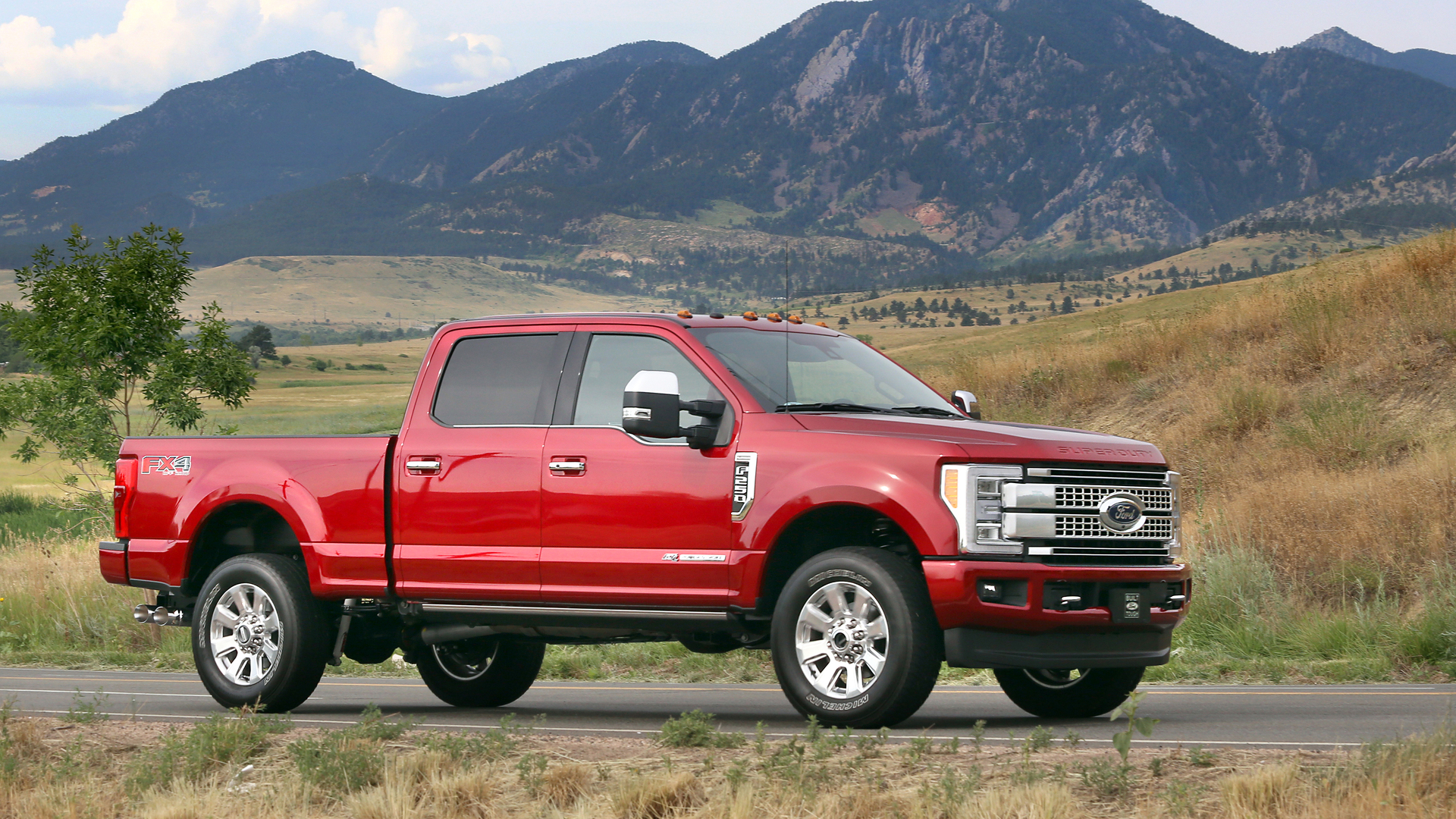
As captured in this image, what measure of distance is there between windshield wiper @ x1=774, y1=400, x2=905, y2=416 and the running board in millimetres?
1206

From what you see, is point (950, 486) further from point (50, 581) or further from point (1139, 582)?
point (50, 581)

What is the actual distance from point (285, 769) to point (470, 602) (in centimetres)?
198

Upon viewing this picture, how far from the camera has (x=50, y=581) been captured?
2011cm

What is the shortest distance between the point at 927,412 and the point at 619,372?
185 cm

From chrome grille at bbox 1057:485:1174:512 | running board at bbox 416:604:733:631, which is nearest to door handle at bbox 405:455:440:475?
running board at bbox 416:604:733:631

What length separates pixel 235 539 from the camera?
35.3 feet

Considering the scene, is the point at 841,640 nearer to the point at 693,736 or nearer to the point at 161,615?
the point at 693,736

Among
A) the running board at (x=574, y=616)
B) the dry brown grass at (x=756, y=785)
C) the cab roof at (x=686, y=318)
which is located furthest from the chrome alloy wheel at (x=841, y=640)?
the cab roof at (x=686, y=318)

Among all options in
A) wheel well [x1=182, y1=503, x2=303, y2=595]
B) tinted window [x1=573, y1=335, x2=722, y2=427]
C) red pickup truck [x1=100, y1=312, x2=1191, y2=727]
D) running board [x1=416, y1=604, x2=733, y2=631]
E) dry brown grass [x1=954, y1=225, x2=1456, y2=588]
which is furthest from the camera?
dry brown grass [x1=954, y1=225, x2=1456, y2=588]

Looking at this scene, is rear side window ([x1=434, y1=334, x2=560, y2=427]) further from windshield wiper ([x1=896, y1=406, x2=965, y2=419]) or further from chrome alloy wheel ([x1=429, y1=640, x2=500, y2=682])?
chrome alloy wheel ([x1=429, y1=640, x2=500, y2=682])

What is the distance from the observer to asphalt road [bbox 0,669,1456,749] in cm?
855

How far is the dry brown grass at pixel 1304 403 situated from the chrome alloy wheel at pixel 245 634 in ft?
33.5

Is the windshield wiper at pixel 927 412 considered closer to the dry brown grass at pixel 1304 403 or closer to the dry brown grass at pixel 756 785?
the dry brown grass at pixel 756 785

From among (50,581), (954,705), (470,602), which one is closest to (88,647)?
(50,581)
